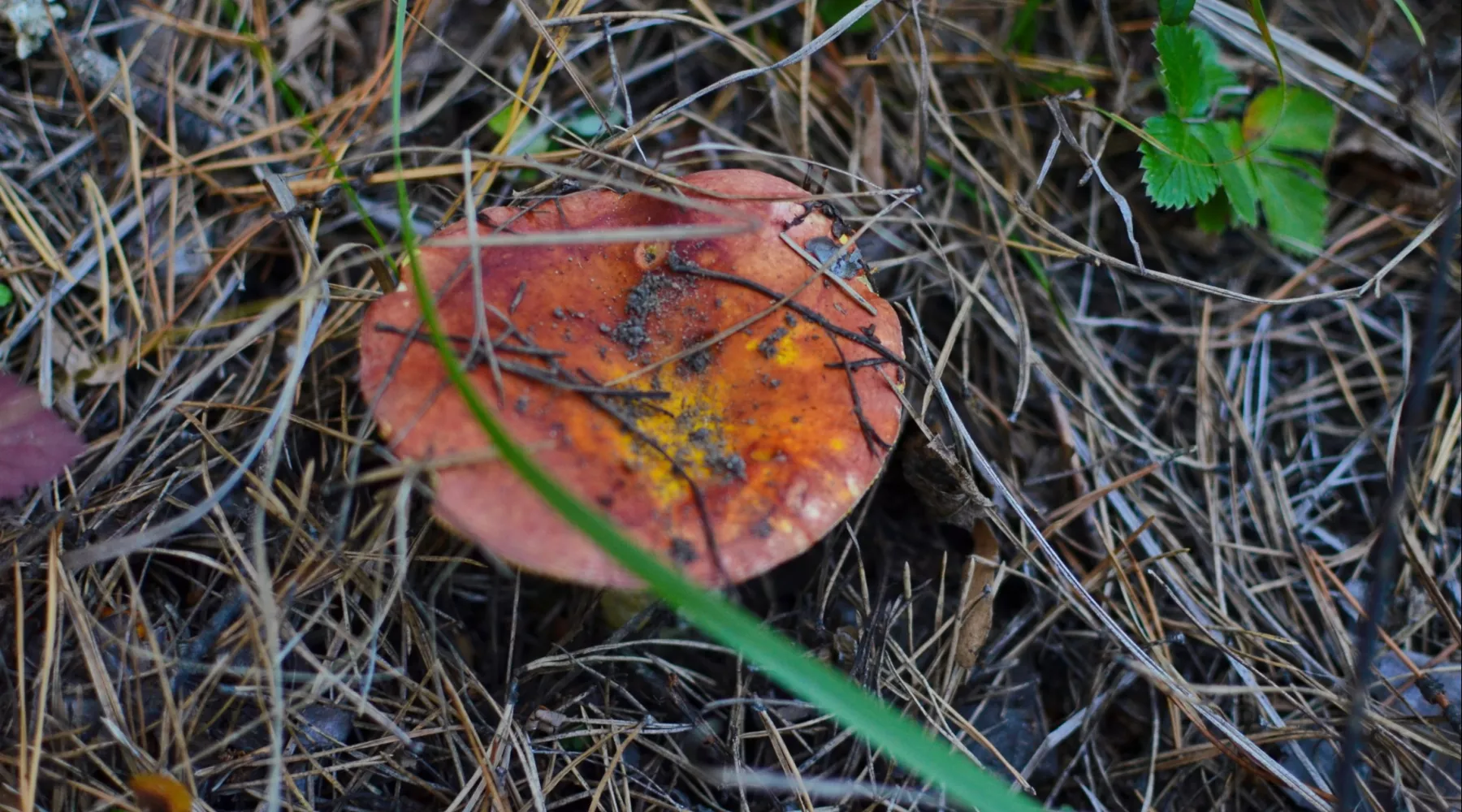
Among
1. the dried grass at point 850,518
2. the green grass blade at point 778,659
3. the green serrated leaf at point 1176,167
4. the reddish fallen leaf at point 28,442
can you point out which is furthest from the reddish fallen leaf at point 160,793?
the green serrated leaf at point 1176,167

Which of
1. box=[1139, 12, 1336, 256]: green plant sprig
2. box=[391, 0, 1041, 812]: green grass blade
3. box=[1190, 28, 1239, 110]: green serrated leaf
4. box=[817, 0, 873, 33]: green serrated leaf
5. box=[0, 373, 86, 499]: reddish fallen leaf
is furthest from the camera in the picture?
box=[817, 0, 873, 33]: green serrated leaf

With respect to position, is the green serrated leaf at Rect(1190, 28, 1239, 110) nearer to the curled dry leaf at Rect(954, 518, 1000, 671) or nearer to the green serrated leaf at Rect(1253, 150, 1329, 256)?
the green serrated leaf at Rect(1253, 150, 1329, 256)

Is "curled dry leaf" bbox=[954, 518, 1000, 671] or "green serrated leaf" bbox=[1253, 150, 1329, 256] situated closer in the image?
"curled dry leaf" bbox=[954, 518, 1000, 671]

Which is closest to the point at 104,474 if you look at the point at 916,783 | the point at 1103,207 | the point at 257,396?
the point at 257,396

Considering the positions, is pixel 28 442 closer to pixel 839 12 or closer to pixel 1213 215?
pixel 839 12

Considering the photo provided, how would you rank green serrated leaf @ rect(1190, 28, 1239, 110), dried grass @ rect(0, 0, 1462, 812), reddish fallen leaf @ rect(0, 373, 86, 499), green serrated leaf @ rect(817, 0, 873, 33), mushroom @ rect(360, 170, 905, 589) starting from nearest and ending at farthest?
mushroom @ rect(360, 170, 905, 589) < reddish fallen leaf @ rect(0, 373, 86, 499) < dried grass @ rect(0, 0, 1462, 812) < green serrated leaf @ rect(1190, 28, 1239, 110) < green serrated leaf @ rect(817, 0, 873, 33)

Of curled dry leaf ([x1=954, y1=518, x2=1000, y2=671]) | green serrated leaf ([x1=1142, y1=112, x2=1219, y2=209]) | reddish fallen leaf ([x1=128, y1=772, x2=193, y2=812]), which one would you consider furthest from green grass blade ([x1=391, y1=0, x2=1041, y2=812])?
green serrated leaf ([x1=1142, y1=112, x2=1219, y2=209])

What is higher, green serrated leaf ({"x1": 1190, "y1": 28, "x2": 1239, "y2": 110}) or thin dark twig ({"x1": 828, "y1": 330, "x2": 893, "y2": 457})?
green serrated leaf ({"x1": 1190, "y1": 28, "x2": 1239, "y2": 110})

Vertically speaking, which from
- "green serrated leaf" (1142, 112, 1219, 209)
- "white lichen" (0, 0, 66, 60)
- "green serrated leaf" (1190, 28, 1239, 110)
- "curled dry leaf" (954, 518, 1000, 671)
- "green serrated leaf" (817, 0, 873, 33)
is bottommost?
"curled dry leaf" (954, 518, 1000, 671)
